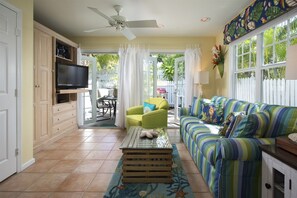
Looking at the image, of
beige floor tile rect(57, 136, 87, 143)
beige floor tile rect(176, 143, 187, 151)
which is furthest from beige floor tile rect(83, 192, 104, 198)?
beige floor tile rect(57, 136, 87, 143)

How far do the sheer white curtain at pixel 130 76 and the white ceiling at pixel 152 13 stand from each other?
553mm

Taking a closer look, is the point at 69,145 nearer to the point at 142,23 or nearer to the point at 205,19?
the point at 142,23

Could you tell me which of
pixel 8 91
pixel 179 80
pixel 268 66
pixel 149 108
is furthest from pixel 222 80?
pixel 8 91

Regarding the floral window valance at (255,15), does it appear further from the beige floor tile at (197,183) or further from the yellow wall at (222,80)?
the beige floor tile at (197,183)

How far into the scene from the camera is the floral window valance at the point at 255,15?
7.72 feet

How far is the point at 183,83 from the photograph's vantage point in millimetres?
5359

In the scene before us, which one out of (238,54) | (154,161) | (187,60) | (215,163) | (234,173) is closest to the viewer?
(234,173)

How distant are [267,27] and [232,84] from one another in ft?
4.93

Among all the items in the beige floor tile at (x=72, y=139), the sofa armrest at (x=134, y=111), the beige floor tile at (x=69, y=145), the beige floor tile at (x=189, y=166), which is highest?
the sofa armrest at (x=134, y=111)

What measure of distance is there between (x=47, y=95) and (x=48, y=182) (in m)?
Answer: 1.92

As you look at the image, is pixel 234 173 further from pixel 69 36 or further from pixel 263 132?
pixel 69 36

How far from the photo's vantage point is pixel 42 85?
3551 mm

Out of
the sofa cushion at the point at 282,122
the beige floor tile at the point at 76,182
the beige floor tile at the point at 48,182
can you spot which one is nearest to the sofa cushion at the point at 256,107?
the sofa cushion at the point at 282,122

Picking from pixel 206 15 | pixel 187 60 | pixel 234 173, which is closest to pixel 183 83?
pixel 187 60
